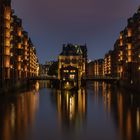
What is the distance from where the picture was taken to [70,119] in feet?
196

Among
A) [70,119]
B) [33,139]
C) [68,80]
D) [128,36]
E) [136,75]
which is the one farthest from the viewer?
[68,80]

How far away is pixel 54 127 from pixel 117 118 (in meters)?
13.3

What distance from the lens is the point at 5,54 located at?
13312 cm

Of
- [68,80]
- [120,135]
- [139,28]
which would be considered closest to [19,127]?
[120,135]

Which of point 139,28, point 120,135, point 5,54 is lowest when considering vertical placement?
point 120,135

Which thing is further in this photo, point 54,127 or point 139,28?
point 139,28

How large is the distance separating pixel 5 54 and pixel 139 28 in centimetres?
4799

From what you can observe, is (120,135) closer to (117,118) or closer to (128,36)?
(117,118)

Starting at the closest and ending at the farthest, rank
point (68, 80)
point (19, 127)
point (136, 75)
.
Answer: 1. point (19, 127)
2. point (136, 75)
3. point (68, 80)

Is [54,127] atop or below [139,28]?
below

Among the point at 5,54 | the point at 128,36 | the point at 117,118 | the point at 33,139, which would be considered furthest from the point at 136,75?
the point at 33,139

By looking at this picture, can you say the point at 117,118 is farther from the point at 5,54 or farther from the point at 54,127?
the point at 5,54

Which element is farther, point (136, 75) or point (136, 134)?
point (136, 75)

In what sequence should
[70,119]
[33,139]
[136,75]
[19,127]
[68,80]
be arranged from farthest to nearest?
1. [68,80]
2. [136,75]
3. [70,119]
4. [19,127]
5. [33,139]
